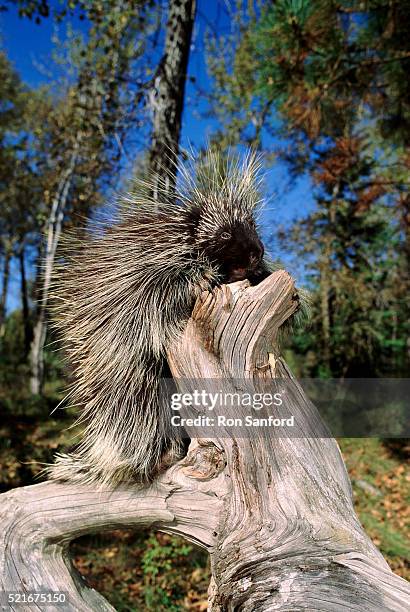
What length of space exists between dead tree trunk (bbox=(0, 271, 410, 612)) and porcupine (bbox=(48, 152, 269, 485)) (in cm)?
11

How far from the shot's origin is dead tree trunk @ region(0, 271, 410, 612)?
154 cm

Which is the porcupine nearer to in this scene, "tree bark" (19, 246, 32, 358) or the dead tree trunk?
the dead tree trunk

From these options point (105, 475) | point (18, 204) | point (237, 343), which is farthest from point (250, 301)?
point (18, 204)

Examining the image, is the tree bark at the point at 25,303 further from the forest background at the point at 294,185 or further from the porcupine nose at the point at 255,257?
the porcupine nose at the point at 255,257

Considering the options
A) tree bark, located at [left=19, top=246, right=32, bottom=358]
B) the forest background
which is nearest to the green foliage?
the forest background

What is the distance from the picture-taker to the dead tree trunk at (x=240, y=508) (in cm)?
154

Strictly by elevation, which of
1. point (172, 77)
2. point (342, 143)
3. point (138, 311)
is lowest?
point (138, 311)

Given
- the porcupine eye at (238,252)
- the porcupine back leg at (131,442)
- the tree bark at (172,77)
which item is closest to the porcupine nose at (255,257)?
the porcupine eye at (238,252)

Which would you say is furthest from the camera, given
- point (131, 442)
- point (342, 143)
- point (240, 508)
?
point (342, 143)

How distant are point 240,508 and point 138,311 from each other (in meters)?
0.85

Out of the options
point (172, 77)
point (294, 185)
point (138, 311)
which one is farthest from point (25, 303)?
point (138, 311)

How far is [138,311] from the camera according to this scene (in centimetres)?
199

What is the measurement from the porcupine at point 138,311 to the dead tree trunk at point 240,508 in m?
0.11

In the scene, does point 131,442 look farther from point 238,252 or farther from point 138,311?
point 238,252
